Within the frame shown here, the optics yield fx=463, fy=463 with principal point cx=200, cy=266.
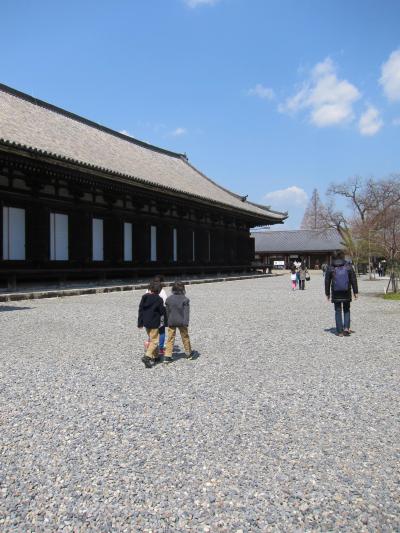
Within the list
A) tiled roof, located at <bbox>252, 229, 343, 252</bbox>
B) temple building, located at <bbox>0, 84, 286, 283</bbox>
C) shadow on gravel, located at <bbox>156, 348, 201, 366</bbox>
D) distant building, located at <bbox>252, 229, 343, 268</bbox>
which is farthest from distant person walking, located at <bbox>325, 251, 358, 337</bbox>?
tiled roof, located at <bbox>252, 229, 343, 252</bbox>

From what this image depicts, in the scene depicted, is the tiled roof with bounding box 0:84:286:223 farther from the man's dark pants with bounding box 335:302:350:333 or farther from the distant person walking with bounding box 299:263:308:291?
the man's dark pants with bounding box 335:302:350:333

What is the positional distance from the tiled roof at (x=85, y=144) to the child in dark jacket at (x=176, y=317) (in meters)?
8.15

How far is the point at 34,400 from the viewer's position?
413cm

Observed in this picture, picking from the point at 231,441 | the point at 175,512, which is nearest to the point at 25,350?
the point at 231,441

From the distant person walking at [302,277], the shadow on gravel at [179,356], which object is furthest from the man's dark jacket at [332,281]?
the distant person walking at [302,277]

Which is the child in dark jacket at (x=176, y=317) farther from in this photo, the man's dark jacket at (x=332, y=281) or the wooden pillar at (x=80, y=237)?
the wooden pillar at (x=80, y=237)

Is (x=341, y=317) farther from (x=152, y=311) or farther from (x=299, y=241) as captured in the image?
(x=299, y=241)

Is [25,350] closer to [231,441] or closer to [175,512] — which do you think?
[231,441]

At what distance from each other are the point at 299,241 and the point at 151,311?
55654mm

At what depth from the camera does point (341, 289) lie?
773 centimetres

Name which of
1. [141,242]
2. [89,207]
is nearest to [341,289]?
[89,207]

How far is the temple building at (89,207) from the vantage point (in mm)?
14219

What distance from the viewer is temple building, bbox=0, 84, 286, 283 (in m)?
14.2

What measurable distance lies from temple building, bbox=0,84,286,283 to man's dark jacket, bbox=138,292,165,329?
829cm
